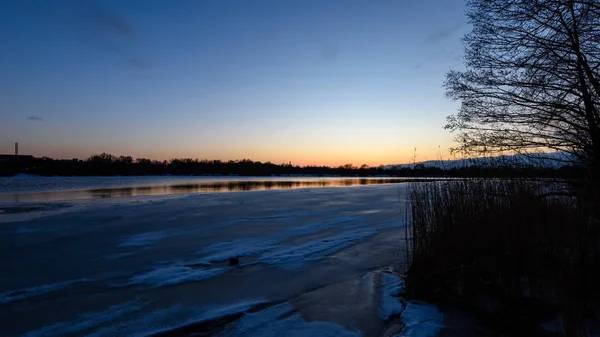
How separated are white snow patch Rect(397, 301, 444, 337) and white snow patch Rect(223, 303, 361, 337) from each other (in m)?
0.58

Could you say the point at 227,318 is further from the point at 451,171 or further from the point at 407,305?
the point at 451,171

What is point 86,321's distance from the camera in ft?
12.6

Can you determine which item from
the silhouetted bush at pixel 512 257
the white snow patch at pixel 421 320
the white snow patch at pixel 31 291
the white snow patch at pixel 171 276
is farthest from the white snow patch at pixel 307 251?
the white snow patch at pixel 31 291

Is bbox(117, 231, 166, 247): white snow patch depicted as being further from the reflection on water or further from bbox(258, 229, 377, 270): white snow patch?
the reflection on water

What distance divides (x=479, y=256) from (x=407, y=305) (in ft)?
3.59

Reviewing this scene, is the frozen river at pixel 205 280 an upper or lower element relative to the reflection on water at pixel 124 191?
lower

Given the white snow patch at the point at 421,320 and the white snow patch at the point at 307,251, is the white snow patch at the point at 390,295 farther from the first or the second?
the white snow patch at the point at 307,251

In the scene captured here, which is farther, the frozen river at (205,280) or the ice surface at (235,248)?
the ice surface at (235,248)

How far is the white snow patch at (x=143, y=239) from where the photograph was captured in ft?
25.6

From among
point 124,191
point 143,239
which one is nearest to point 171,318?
point 143,239

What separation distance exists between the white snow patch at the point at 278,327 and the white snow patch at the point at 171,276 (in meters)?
1.78

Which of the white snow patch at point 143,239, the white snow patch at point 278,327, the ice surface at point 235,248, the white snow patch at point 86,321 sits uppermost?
the white snow patch at point 143,239

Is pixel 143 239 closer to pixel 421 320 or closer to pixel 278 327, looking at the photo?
pixel 278 327

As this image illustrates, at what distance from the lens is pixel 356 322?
3828 mm
